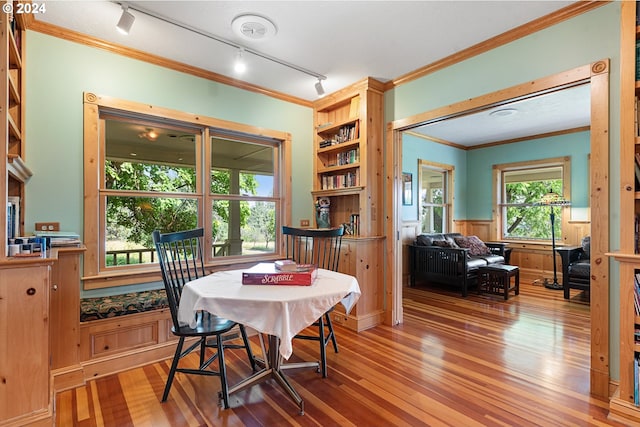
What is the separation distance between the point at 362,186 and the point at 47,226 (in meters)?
2.78

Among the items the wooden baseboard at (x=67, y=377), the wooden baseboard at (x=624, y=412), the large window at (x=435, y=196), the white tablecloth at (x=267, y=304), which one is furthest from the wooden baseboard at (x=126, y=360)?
the large window at (x=435, y=196)

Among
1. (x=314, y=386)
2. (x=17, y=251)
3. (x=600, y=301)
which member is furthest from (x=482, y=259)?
(x=17, y=251)

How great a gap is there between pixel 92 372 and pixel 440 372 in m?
2.58

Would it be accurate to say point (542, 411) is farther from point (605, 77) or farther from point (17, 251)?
point (17, 251)

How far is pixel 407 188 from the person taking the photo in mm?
5469

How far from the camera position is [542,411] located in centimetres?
190

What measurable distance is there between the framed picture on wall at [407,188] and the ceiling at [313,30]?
2.37 metres

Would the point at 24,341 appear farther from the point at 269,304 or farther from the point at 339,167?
the point at 339,167

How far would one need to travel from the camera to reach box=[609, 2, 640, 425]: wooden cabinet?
1.81 m

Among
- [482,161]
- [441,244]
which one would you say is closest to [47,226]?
[441,244]

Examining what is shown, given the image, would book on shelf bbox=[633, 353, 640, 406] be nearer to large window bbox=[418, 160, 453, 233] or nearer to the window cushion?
the window cushion

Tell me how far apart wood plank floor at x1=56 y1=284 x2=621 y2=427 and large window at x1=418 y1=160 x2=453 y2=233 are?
2.99 meters

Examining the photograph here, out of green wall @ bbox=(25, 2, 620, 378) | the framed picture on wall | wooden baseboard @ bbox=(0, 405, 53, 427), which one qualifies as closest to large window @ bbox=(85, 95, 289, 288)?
green wall @ bbox=(25, 2, 620, 378)

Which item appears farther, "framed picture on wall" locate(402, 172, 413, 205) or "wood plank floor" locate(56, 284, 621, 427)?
"framed picture on wall" locate(402, 172, 413, 205)
